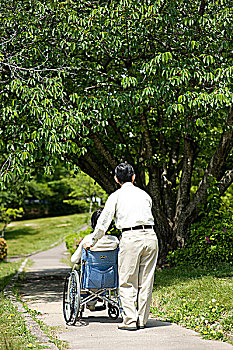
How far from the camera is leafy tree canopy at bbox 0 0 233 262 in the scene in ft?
31.4

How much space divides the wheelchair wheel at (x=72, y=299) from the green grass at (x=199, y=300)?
1.33 meters

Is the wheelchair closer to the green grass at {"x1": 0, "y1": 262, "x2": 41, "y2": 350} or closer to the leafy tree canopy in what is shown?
the green grass at {"x1": 0, "y1": 262, "x2": 41, "y2": 350}

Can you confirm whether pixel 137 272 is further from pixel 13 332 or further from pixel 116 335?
pixel 13 332

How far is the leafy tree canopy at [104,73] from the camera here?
9562 mm

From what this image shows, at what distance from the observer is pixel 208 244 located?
443 inches

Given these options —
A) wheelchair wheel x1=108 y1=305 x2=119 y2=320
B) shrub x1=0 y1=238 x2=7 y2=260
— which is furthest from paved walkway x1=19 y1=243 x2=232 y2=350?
shrub x1=0 y1=238 x2=7 y2=260

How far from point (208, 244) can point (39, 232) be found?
34564 mm

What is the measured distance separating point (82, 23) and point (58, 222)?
43.1m

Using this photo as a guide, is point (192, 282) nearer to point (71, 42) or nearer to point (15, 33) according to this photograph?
point (71, 42)

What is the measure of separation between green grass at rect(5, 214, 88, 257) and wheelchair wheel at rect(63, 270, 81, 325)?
25.9 m

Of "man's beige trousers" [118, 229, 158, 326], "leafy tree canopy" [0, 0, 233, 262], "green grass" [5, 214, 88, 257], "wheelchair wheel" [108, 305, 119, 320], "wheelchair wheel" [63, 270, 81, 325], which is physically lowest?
"green grass" [5, 214, 88, 257]

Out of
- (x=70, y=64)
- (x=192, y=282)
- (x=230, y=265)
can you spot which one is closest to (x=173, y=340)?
(x=192, y=282)

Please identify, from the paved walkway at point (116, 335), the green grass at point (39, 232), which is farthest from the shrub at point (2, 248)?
the paved walkway at point (116, 335)

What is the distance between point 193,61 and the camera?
9.98 m
